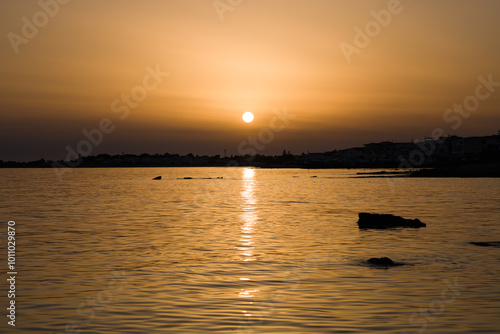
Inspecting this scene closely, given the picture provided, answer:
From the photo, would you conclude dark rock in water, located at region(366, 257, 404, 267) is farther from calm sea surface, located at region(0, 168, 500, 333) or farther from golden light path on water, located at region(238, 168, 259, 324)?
golden light path on water, located at region(238, 168, 259, 324)

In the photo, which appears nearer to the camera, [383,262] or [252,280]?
[252,280]

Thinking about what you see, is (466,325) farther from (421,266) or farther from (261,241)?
(261,241)

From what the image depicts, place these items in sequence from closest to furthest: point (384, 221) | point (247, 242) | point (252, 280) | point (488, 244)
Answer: point (252, 280), point (488, 244), point (247, 242), point (384, 221)

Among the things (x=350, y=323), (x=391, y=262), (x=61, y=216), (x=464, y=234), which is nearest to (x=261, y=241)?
(x=391, y=262)

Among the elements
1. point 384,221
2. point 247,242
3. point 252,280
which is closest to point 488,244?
point 384,221

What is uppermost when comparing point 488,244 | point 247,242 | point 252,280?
point 488,244

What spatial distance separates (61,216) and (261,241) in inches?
987

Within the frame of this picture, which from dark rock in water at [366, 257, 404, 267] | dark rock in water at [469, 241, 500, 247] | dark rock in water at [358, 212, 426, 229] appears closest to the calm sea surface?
dark rock in water at [366, 257, 404, 267]

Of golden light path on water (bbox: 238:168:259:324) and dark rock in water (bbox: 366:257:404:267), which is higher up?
dark rock in water (bbox: 366:257:404:267)

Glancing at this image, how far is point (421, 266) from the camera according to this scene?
80.4 ft

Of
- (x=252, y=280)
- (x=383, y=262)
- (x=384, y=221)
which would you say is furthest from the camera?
(x=384, y=221)

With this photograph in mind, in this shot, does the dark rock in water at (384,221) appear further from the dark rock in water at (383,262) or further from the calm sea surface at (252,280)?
the dark rock in water at (383,262)

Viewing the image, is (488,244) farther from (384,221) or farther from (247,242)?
(247,242)

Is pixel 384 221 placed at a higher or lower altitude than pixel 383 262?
higher
